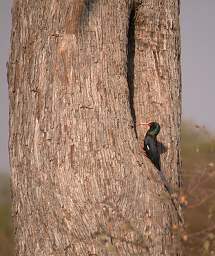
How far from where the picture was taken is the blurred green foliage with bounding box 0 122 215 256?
473 centimetres

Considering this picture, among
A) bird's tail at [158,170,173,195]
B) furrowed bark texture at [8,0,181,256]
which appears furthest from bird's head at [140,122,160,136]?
bird's tail at [158,170,173,195]

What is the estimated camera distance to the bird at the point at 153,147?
16.7 ft

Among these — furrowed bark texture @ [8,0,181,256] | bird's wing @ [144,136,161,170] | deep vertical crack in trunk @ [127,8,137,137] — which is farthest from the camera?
deep vertical crack in trunk @ [127,8,137,137]

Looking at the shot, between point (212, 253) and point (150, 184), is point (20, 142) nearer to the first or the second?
point (150, 184)

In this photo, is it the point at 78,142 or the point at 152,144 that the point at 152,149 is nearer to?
the point at 152,144

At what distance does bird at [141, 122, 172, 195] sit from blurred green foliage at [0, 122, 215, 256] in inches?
9.0

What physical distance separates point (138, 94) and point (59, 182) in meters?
1.23

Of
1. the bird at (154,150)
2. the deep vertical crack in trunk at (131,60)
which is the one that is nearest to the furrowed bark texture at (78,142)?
the bird at (154,150)

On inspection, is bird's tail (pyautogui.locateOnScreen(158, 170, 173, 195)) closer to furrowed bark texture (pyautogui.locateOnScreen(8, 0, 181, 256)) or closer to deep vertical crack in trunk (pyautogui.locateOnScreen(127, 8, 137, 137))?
A: furrowed bark texture (pyautogui.locateOnScreen(8, 0, 181, 256))

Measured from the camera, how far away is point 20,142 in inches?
196

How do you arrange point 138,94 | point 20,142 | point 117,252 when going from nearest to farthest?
point 117,252, point 20,142, point 138,94

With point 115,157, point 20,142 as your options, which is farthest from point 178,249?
point 20,142

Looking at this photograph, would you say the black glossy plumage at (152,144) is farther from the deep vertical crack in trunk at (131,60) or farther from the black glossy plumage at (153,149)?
the deep vertical crack in trunk at (131,60)

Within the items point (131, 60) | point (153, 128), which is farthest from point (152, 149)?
point (131, 60)
